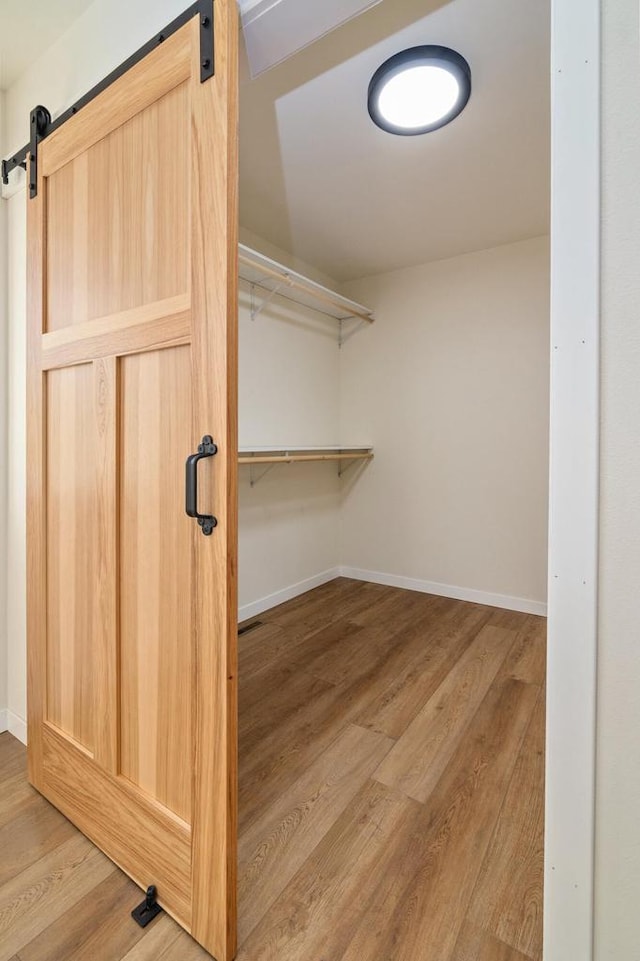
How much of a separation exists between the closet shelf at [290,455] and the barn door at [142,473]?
1.06 meters

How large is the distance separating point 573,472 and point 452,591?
9.84 ft

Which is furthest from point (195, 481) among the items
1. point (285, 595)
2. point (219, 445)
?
point (285, 595)

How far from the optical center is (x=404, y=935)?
3.55 feet

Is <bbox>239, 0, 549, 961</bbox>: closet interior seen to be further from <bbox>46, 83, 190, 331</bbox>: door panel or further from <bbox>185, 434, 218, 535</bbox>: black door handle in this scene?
<bbox>185, 434, 218, 535</bbox>: black door handle

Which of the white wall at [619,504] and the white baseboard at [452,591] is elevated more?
the white wall at [619,504]

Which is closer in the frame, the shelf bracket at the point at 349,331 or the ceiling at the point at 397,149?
the ceiling at the point at 397,149

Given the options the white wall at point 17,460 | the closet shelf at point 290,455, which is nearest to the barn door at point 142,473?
the white wall at point 17,460

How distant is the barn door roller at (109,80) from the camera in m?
0.99

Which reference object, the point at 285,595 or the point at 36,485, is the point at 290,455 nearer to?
the point at 285,595

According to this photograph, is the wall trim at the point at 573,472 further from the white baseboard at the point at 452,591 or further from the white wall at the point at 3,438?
the white baseboard at the point at 452,591

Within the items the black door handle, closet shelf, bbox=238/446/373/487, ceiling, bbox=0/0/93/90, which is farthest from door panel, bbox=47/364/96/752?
ceiling, bbox=0/0/93/90

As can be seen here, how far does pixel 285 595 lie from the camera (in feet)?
11.0

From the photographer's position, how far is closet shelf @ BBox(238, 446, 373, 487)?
2672mm

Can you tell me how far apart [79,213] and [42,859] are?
74.9 inches
